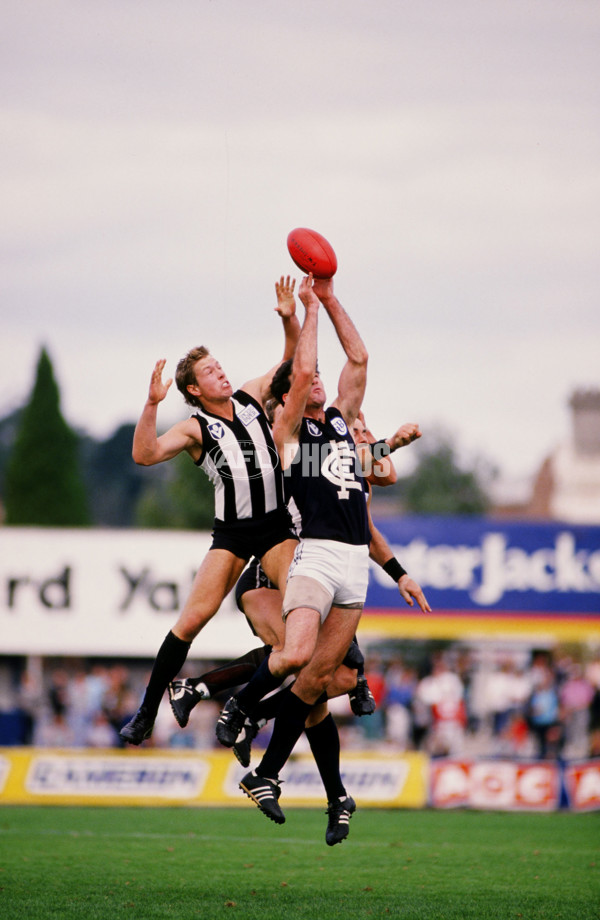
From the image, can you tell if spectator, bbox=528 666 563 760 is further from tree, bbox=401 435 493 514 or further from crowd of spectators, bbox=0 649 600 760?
tree, bbox=401 435 493 514

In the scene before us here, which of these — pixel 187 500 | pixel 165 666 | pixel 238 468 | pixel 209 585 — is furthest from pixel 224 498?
pixel 187 500

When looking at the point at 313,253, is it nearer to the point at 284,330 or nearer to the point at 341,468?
the point at 284,330

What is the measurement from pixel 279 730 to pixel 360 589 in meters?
1.09

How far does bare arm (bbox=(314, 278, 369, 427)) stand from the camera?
802 centimetres

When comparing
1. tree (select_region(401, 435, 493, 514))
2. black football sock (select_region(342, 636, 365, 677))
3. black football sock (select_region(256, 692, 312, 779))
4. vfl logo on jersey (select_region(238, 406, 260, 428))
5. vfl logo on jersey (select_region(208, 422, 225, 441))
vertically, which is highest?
vfl logo on jersey (select_region(238, 406, 260, 428))

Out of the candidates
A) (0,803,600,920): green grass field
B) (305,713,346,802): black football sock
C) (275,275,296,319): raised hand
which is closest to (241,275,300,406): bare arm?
(275,275,296,319): raised hand

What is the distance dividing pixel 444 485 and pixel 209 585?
66.4m

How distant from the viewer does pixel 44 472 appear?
159 ft

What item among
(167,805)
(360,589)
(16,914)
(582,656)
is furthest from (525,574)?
(582,656)

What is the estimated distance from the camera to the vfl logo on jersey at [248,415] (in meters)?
8.10

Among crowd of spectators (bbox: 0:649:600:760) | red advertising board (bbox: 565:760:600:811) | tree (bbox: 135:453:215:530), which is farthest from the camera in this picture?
tree (bbox: 135:453:215:530)

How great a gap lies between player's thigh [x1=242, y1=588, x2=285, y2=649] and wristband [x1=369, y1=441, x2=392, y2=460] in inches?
47.5

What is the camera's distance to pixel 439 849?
1095cm

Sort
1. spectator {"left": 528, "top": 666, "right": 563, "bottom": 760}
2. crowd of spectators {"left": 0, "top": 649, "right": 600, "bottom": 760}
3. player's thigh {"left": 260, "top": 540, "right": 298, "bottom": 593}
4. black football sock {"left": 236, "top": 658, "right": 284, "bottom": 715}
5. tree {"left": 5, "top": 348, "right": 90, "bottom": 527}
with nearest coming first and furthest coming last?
black football sock {"left": 236, "top": 658, "right": 284, "bottom": 715}, player's thigh {"left": 260, "top": 540, "right": 298, "bottom": 593}, spectator {"left": 528, "top": 666, "right": 563, "bottom": 760}, crowd of spectators {"left": 0, "top": 649, "right": 600, "bottom": 760}, tree {"left": 5, "top": 348, "right": 90, "bottom": 527}
